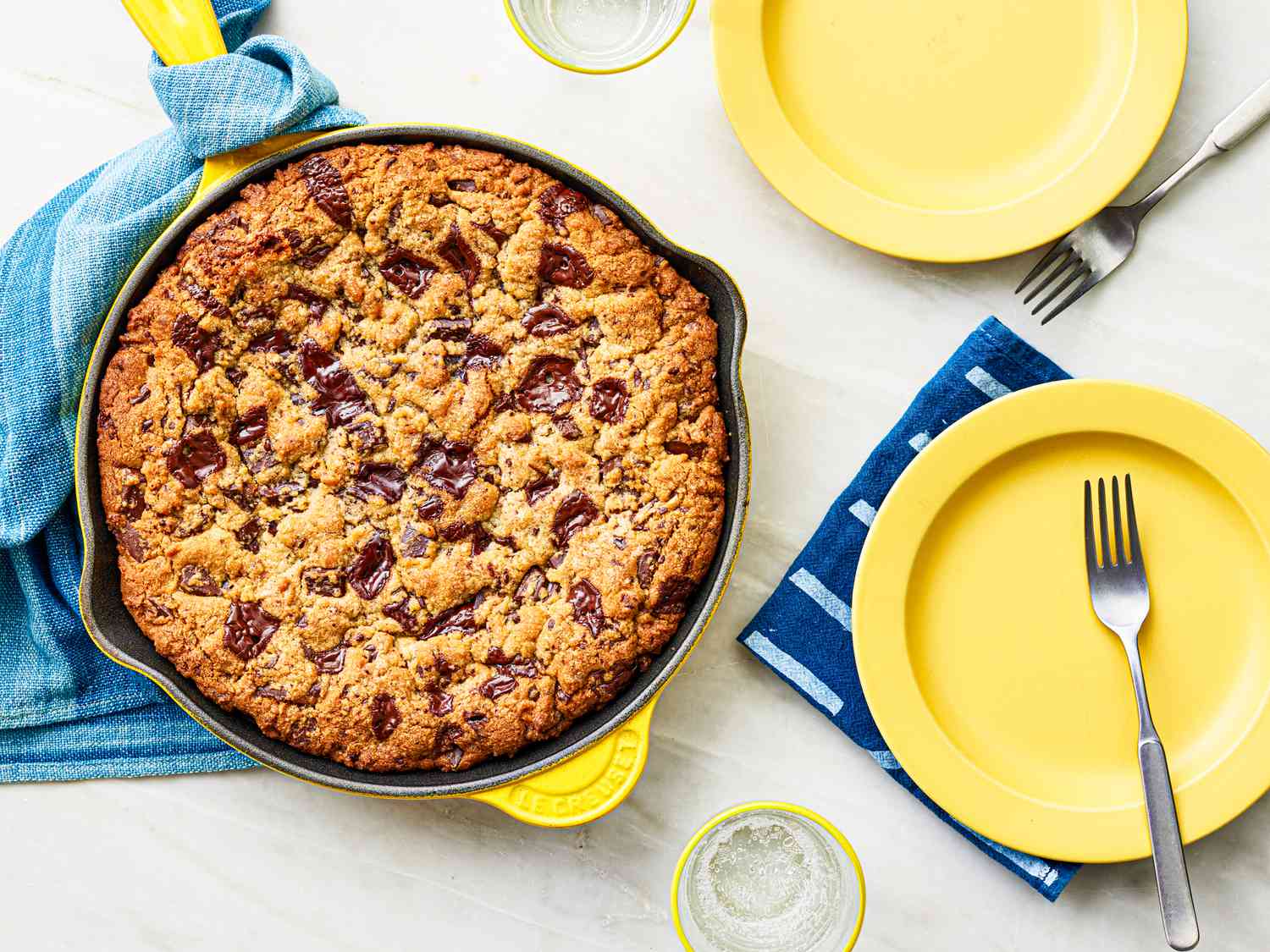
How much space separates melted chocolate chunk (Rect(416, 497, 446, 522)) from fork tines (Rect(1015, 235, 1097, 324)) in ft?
4.54

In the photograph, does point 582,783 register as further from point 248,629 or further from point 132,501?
point 132,501

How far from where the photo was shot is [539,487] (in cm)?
207

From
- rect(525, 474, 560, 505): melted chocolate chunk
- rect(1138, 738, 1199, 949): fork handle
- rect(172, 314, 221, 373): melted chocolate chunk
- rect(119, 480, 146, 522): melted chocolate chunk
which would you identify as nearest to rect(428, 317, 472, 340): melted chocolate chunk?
rect(525, 474, 560, 505): melted chocolate chunk

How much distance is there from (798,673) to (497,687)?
691 millimetres

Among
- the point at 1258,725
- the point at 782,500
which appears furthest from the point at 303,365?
the point at 1258,725

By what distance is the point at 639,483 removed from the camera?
6.72 feet

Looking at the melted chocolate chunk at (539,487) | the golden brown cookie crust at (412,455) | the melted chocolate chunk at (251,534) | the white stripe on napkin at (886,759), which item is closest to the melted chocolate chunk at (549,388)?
the golden brown cookie crust at (412,455)

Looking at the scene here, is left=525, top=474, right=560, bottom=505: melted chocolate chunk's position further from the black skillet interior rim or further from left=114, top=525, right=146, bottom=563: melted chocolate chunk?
left=114, top=525, right=146, bottom=563: melted chocolate chunk

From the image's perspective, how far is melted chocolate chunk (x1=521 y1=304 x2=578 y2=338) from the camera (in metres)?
2.06

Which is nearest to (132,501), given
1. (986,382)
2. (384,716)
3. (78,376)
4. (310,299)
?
(78,376)

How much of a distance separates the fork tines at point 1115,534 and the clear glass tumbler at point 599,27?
1.40 meters

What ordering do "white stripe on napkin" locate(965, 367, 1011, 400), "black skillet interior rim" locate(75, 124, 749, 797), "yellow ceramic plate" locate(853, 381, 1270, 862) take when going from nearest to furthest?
"black skillet interior rim" locate(75, 124, 749, 797), "yellow ceramic plate" locate(853, 381, 1270, 862), "white stripe on napkin" locate(965, 367, 1011, 400)

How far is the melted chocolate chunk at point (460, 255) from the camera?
2.04 metres

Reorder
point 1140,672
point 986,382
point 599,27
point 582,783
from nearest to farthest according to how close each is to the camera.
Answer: point 582,783 → point 1140,672 → point 986,382 → point 599,27
